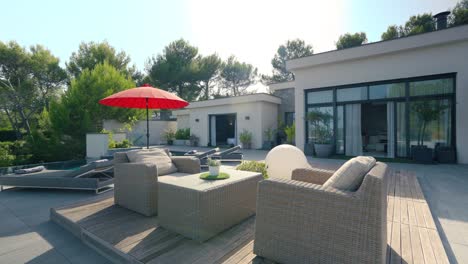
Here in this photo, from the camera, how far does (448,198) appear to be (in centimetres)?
364

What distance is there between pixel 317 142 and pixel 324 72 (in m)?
2.71

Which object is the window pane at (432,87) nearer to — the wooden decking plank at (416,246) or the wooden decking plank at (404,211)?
the wooden decking plank at (404,211)

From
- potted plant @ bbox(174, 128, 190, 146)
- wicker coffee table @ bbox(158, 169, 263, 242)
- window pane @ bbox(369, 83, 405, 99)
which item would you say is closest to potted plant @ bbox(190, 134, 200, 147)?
potted plant @ bbox(174, 128, 190, 146)

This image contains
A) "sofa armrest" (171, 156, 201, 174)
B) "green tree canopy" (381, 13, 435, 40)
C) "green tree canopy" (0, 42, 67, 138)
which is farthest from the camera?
"green tree canopy" (0, 42, 67, 138)

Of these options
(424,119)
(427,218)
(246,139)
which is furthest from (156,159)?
(246,139)

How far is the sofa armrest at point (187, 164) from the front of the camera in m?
3.61

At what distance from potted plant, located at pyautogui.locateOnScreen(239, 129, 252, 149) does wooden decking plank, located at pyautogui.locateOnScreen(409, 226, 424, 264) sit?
9.67 meters

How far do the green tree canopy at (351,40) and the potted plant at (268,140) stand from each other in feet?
32.1

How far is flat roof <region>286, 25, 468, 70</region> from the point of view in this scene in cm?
645

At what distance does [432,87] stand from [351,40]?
1150 centimetres

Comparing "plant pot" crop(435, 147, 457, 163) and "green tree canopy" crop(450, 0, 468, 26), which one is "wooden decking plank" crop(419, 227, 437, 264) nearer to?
"plant pot" crop(435, 147, 457, 163)

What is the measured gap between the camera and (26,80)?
16.4 m

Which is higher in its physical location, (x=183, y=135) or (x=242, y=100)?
(x=242, y=100)

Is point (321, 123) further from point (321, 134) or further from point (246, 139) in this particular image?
point (246, 139)
